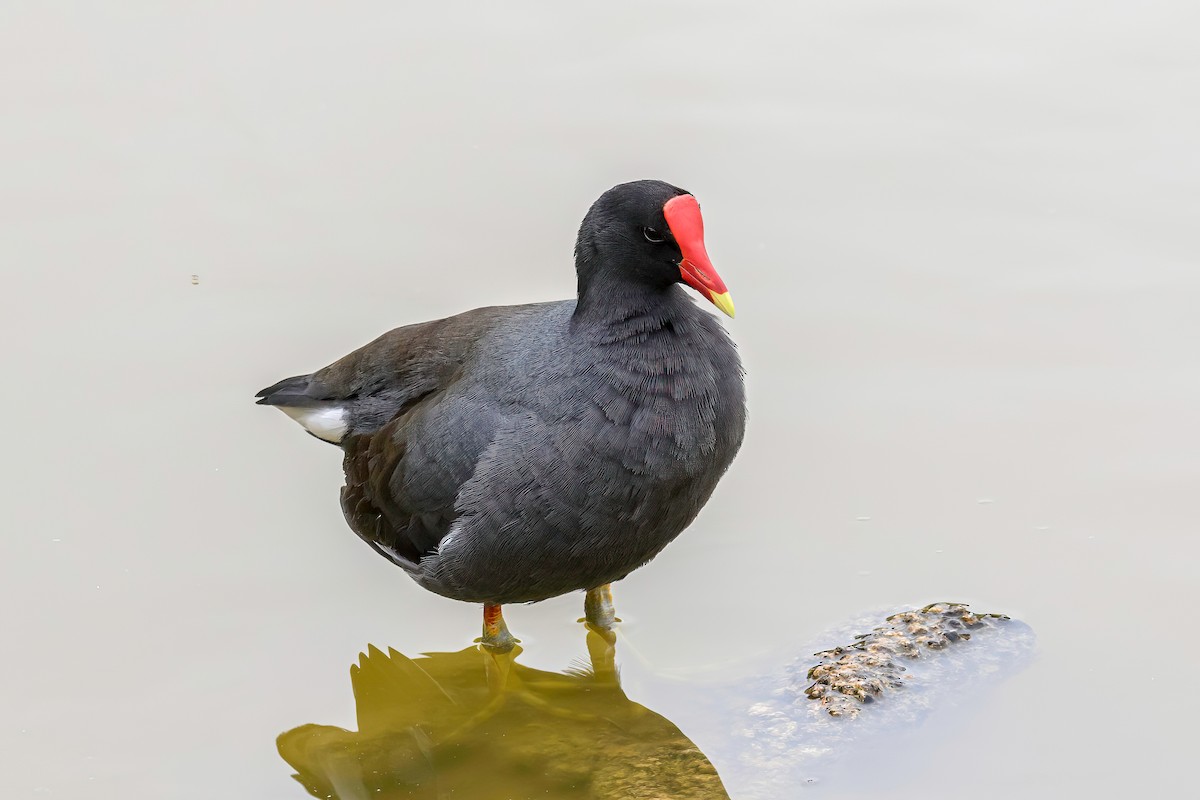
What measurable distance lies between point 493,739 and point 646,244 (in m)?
1.79

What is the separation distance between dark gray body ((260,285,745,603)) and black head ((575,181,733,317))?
0.10 m

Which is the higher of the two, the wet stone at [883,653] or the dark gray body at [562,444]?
the dark gray body at [562,444]

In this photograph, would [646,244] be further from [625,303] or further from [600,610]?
[600,610]

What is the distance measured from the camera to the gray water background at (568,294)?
16.8 ft

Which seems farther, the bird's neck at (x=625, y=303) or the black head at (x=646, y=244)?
the bird's neck at (x=625, y=303)

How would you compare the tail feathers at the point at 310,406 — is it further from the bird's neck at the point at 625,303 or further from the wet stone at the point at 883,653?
the wet stone at the point at 883,653

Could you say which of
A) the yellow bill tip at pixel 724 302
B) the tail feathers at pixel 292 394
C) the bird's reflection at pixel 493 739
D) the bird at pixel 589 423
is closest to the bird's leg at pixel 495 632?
the bird's reflection at pixel 493 739

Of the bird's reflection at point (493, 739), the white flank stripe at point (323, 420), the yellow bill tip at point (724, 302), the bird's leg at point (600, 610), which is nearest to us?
the yellow bill tip at point (724, 302)

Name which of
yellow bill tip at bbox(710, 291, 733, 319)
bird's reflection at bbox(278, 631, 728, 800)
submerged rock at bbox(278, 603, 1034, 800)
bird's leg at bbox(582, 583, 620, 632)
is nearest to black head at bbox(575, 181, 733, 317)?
yellow bill tip at bbox(710, 291, 733, 319)

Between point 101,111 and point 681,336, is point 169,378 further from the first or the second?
point 681,336

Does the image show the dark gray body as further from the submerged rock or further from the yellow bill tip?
the submerged rock

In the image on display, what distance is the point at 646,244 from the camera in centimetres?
477

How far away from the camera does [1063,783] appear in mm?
4660

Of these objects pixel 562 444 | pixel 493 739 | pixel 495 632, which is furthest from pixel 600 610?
pixel 562 444
